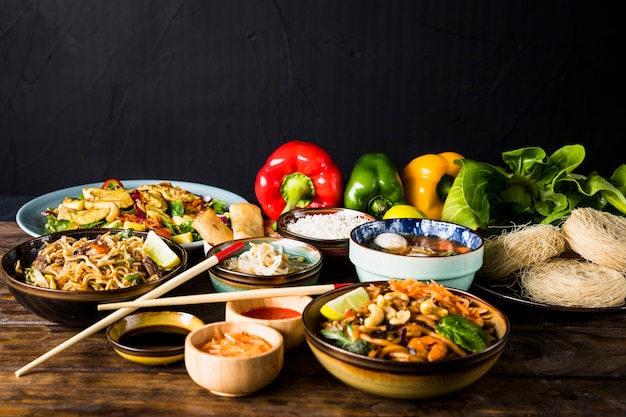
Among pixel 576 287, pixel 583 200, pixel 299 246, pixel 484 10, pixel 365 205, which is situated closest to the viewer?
pixel 576 287

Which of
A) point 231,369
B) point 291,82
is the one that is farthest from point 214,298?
point 291,82

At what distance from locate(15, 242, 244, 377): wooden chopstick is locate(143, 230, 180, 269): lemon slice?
0.42ft

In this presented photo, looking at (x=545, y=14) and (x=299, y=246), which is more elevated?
(x=545, y=14)

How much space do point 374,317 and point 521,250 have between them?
2.76 ft

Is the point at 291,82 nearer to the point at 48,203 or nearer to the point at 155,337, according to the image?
the point at 48,203

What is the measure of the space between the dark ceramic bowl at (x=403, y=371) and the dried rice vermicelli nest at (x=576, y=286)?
0.60 meters

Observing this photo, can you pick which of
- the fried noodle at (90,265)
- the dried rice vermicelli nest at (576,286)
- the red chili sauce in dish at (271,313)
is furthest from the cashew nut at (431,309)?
the fried noodle at (90,265)

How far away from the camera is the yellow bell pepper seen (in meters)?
3.28

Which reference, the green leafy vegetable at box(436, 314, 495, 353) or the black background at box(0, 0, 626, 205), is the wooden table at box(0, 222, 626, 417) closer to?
the green leafy vegetable at box(436, 314, 495, 353)

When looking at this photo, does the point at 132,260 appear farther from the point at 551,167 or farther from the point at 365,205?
the point at 551,167

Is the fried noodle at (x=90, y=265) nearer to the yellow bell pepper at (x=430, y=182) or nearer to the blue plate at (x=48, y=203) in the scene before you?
the blue plate at (x=48, y=203)

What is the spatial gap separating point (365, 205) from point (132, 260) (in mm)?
1459

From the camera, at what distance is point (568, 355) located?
183 centimetres

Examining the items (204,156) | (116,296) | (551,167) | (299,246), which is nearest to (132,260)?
(116,296)
